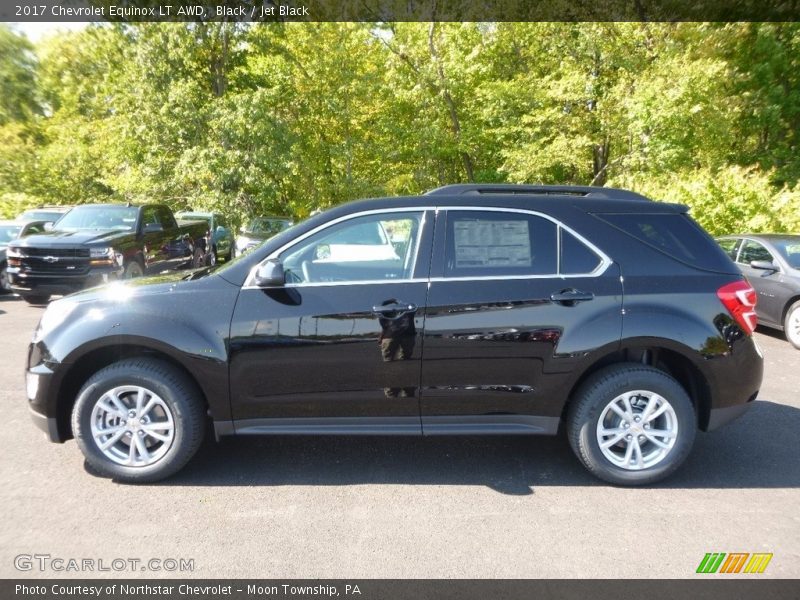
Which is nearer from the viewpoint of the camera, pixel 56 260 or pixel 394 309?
pixel 394 309

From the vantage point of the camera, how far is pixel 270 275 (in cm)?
341

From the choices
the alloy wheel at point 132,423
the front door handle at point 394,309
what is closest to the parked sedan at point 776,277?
the front door handle at point 394,309

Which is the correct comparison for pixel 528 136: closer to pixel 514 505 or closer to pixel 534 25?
pixel 534 25

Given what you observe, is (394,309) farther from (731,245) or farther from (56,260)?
(56,260)

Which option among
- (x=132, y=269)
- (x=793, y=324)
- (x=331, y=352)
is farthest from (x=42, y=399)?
(x=793, y=324)

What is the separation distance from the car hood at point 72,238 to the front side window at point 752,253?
34.2ft

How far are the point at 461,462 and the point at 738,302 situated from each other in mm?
2086

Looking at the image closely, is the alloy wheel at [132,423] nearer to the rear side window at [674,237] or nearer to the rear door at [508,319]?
the rear door at [508,319]

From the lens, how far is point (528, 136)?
75.3ft

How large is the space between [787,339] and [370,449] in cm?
699

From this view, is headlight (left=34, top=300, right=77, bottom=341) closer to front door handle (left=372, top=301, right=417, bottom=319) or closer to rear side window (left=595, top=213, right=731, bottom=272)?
front door handle (left=372, top=301, right=417, bottom=319)

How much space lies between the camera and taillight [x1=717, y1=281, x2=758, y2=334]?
3.57 meters

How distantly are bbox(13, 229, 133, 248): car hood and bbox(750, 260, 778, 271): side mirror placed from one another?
34.0 ft

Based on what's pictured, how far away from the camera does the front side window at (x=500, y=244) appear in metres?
3.61
